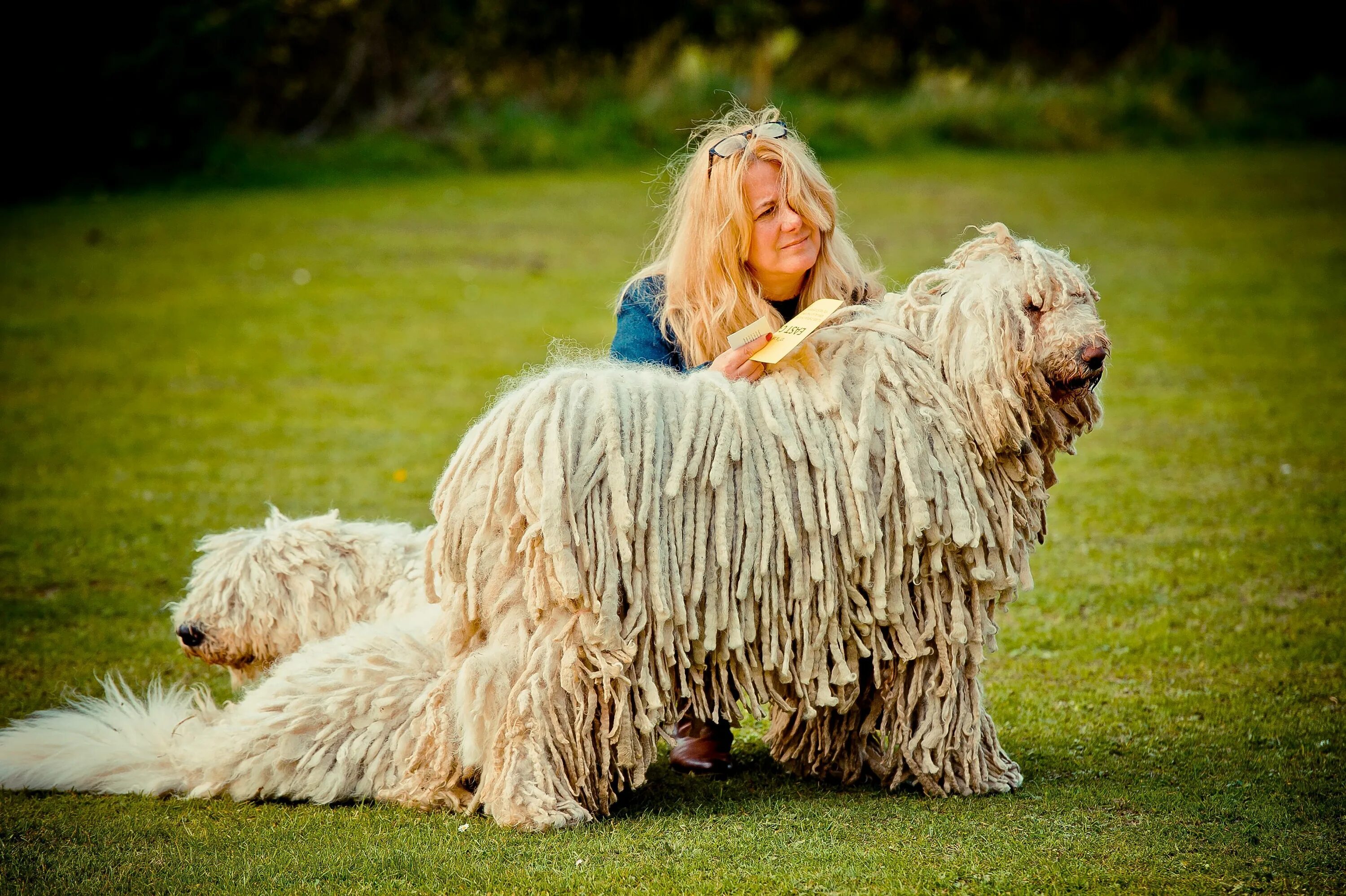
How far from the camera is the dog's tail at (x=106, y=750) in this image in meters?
4.06


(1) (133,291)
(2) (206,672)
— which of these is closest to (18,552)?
(2) (206,672)

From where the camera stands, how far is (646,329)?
4586 mm

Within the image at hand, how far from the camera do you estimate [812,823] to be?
3787mm

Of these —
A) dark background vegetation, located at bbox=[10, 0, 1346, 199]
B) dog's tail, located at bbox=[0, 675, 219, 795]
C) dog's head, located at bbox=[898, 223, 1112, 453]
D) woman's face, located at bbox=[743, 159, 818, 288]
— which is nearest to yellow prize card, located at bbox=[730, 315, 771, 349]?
woman's face, located at bbox=[743, 159, 818, 288]

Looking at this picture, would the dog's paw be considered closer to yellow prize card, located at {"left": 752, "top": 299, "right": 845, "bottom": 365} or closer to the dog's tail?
the dog's tail

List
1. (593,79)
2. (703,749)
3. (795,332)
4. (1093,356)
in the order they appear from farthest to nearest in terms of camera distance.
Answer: (593,79), (703,749), (795,332), (1093,356)

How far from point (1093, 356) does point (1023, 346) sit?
0.19m

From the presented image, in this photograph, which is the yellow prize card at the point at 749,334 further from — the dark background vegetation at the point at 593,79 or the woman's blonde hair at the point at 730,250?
the dark background vegetation at the point at 593,79

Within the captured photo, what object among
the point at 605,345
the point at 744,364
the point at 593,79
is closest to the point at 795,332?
the point at 744,364

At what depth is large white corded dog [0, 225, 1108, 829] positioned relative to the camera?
12.2 ft

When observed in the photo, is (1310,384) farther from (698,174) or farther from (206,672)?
(206,672)

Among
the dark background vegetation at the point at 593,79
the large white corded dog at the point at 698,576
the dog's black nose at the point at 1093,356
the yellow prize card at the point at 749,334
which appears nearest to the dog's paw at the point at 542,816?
the large white corded dog at the point at 698,576

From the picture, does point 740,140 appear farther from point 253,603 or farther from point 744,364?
point 253,603

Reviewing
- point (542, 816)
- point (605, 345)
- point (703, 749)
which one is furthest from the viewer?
point (605, 345)
